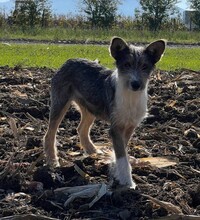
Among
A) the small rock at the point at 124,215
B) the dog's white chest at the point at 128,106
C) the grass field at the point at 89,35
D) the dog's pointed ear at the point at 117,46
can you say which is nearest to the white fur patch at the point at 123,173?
the dog's white chest at the point at 128,106

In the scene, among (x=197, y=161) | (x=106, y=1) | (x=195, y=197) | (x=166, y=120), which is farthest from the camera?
(x=106, y=1)

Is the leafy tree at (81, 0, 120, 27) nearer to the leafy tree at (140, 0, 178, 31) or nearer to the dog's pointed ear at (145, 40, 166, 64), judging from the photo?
the leafy tree at (140, 0, 178, 31)

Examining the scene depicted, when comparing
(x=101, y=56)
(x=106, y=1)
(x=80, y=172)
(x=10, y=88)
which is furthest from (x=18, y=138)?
(x=106, y=1)

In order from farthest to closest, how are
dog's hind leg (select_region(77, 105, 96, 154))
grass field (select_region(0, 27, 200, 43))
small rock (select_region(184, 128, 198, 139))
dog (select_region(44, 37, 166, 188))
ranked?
grass field (select_region(0, 27, 200, 43))
small rock (select_region(184, 128, 198, 139))
dog's hind leg (select_region(77, 105, 96, 154))
dog (select_region(44, 37, 166, 188))

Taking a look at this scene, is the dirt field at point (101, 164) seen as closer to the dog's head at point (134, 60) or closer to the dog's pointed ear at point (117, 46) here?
the dog's head at point (134, 60)

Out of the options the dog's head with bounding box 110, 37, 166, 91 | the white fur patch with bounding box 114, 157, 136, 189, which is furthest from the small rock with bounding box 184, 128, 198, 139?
the white fur patch with bounding box 114, 157, 136, 189

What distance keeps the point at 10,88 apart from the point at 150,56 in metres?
5.80

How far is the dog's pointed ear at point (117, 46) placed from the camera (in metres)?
7.78

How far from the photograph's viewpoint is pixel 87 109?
8.86 m

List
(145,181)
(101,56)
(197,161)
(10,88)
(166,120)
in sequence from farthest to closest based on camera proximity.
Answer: (101,56) → (10,88) → (166,120) → (197,161) → (145,181)

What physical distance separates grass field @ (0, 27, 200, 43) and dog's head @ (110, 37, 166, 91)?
30021mm

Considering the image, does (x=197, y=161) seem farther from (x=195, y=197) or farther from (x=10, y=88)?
(x=10, y=88)

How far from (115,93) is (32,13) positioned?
126 ft

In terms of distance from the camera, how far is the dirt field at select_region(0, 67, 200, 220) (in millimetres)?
6656
